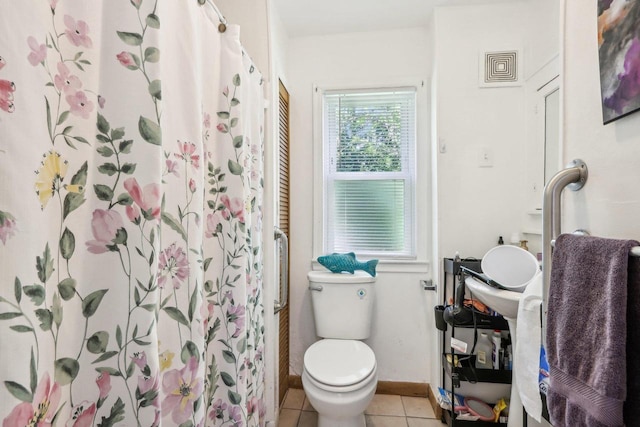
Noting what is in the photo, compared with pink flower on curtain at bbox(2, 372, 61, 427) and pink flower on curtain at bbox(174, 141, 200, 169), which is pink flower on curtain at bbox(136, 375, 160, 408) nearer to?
pink flower on curtain at bbox(2, 372, 61, 427)

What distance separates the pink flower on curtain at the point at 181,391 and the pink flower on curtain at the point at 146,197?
37 cm

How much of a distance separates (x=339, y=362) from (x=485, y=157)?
1.46 m

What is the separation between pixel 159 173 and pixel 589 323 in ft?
2.89

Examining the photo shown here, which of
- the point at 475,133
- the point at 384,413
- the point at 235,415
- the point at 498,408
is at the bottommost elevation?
the point at 384,413

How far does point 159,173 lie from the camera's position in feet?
1.84

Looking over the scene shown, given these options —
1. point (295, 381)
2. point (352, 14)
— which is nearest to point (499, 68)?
point (352, 14)

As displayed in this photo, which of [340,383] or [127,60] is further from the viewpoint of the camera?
[340,383]

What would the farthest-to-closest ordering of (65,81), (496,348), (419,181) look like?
1. (419,181)
2. (496,348)
3. (65,81)

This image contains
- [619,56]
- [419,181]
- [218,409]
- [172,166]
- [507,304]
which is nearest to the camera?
[619,56]

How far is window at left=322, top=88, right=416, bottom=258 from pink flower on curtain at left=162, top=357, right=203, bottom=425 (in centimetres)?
144

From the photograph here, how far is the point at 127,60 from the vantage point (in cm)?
54

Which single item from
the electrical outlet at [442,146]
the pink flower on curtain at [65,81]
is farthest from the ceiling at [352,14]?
the pink flower on curtain at [65,81]

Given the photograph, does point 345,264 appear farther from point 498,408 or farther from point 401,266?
point 498,408

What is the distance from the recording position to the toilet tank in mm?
1812
